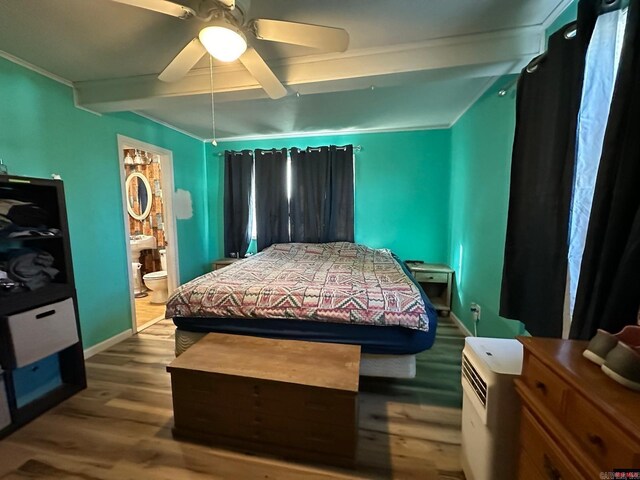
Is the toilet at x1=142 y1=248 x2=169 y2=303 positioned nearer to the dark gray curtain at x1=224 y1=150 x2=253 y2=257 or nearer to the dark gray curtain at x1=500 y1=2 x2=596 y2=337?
the dark gray curtain at x1=224 y1=150 x2=253 y2=257

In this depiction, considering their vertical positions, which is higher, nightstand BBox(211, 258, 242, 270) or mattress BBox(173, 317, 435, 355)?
nightstand BBox(211, 258, 242, 270)

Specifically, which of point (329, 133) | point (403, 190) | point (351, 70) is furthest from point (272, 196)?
point (351, 70)

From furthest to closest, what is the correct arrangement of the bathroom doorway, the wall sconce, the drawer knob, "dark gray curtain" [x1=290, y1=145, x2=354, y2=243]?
the wall sconce, "dark gray curtain" [x1=290, y1=145, x2=354, y2=243], the bathroom doorway, the drawer knob

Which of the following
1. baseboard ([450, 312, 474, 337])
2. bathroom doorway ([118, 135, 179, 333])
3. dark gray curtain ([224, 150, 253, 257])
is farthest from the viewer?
dark gray curtain ([224, 150, 253, 257])

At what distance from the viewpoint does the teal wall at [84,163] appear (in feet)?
6.67

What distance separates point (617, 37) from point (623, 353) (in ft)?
4.11

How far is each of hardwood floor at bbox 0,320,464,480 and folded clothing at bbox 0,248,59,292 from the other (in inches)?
34.3

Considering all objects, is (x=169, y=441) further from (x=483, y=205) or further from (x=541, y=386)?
(x=483, y=205)

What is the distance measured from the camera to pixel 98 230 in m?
2.65

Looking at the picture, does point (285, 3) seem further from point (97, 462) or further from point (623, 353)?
point (97, 462)

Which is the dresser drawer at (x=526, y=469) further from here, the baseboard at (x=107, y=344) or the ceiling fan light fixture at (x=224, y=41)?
the baseboard at (x=107, y=344)

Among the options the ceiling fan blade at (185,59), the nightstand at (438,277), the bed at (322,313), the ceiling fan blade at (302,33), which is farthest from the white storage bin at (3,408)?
the nightstand at (438,277)

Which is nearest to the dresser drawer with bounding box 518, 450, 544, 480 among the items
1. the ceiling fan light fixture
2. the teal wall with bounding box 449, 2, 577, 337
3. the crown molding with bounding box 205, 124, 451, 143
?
the teal wall with bounding box 449, 2, 577, 337

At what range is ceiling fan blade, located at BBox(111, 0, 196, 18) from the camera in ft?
3.82
